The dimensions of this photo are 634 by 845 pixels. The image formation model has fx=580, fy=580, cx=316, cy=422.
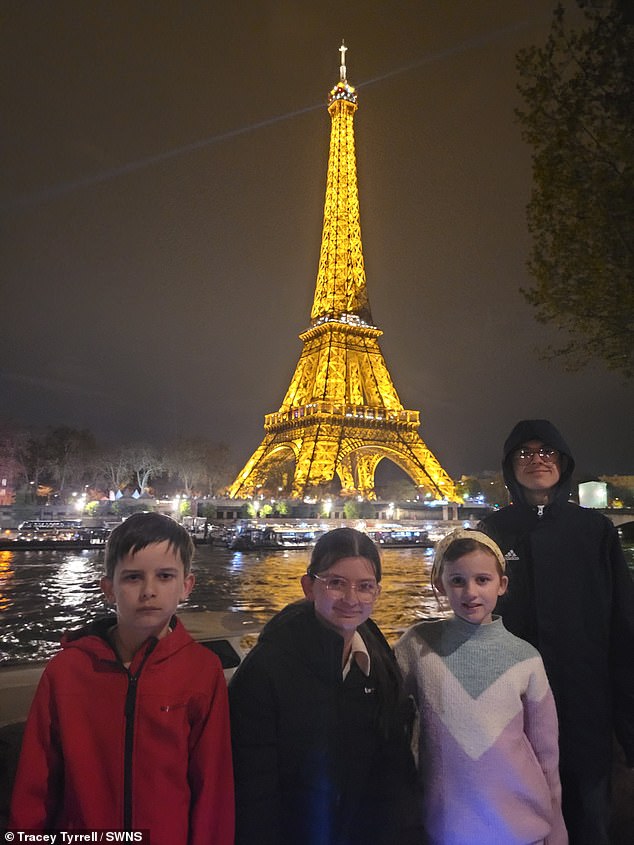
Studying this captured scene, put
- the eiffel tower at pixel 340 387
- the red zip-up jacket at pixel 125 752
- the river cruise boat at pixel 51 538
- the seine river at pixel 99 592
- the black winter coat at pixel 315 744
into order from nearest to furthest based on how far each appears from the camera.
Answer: the red zip-up jacket at pixel 125 752 < the black winter coat at pixel 315 744 < the seine river at pixel 99 592 < the river cruise boat at pixel 51 538 < the eiffel tower at pixel 340 387

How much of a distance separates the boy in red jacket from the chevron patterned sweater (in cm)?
85

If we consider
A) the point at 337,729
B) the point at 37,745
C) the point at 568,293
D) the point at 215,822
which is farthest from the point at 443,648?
the point at 568,293

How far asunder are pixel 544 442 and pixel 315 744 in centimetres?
195

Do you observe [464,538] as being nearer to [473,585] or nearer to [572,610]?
[473,585]

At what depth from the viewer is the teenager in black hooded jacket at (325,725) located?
2260 millimetres

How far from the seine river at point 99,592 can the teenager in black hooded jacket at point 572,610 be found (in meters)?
5.39

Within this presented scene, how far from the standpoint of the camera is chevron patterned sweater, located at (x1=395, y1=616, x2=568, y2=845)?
2309 mm

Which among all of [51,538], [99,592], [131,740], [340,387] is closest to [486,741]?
[131,740]

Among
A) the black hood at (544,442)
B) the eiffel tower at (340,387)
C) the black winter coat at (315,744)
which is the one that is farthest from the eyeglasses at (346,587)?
the eiffel tower at (340,387)

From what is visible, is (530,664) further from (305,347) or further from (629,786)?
(305,347)

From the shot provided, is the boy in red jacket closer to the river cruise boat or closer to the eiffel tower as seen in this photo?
the river cruise boat

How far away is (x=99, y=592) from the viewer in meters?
12.3

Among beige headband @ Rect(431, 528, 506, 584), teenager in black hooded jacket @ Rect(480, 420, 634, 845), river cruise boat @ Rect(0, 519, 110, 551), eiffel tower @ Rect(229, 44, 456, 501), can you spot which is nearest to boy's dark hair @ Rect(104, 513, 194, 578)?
beige headband @ Rect(431, 528, 506, 584)

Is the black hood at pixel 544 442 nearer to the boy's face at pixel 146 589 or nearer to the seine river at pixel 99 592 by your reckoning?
the boy's face at pixel 146 589
